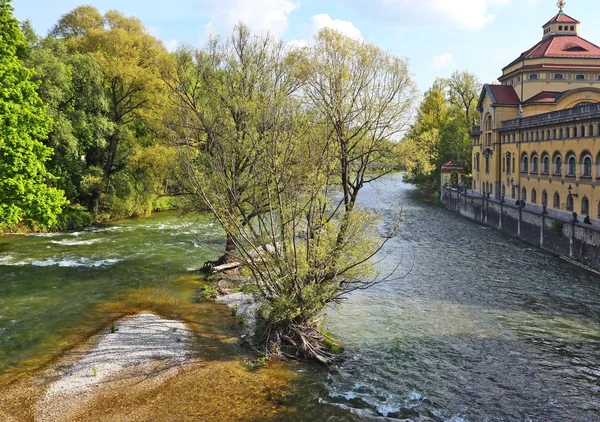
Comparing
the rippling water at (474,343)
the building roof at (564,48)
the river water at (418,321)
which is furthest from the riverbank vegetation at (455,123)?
the rippling water at (474,343)

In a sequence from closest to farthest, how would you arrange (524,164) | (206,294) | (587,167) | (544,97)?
(206,294) < (587,167) < (524,164) < (544,97)

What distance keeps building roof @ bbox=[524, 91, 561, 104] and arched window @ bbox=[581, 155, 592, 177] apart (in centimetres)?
1854

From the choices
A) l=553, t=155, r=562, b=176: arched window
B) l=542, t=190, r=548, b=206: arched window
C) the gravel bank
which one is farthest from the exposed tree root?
l=542, t=190, r=548, b=206: arched window

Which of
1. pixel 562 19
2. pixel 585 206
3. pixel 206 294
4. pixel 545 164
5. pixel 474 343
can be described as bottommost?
pixel 474 343

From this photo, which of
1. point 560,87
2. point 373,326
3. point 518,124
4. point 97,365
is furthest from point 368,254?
point 560,87

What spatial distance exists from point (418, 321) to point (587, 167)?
2738 cm

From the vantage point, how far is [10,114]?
30391 mm

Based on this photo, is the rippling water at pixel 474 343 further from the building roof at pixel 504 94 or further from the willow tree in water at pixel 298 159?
the building roof at pixel 504 94

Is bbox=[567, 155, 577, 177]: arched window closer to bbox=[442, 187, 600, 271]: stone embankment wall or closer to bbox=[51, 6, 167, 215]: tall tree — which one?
bbox=[442, 187, 600, 271]: stone embankment wall

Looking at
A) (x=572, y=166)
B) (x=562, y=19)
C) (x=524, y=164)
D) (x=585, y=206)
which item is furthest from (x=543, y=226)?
(x=562, y=19)

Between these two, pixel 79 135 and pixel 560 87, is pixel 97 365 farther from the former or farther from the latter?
pixel 560 87

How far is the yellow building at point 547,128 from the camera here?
42781 mm

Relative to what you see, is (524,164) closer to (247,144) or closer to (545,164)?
(545,164)

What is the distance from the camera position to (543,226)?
4266 centimetres
